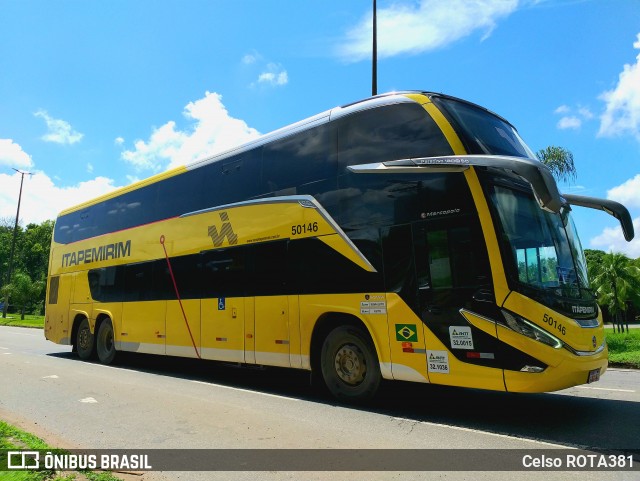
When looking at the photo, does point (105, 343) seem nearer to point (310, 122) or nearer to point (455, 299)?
point (310, 122)

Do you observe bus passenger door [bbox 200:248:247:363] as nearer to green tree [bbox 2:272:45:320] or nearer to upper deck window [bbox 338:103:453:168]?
upper deck window [bbox 338:103:453:168]

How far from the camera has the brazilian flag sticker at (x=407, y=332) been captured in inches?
261

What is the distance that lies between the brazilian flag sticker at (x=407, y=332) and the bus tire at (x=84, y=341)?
10.8 metres

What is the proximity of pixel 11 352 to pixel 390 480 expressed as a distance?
1677 cm

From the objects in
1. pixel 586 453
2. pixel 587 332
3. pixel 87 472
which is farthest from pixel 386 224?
pixel 87 472

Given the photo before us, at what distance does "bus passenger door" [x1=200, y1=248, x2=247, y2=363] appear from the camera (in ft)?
30.8

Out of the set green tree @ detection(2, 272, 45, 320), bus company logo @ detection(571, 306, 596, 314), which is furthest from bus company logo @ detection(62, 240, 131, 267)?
green tree @ detection(2, 272, 45, 320)

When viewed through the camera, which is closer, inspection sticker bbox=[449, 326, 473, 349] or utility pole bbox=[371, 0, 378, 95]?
inspection sticker bbox=[449, 326, 473, 349]

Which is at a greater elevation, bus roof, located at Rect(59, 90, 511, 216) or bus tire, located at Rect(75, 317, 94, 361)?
bus roof, located at Rect(59, 90, 511, 216)

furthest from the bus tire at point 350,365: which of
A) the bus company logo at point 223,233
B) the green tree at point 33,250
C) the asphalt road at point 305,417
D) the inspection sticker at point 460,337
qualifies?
the green tree at point 33,250

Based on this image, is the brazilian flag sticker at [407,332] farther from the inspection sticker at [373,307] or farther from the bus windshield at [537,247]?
the bus windshield at [537,247]

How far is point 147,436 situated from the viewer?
5898 millimetres

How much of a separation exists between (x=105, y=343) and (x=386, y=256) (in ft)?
32.8

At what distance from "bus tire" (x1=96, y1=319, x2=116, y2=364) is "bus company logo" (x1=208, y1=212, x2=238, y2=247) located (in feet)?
17.7
